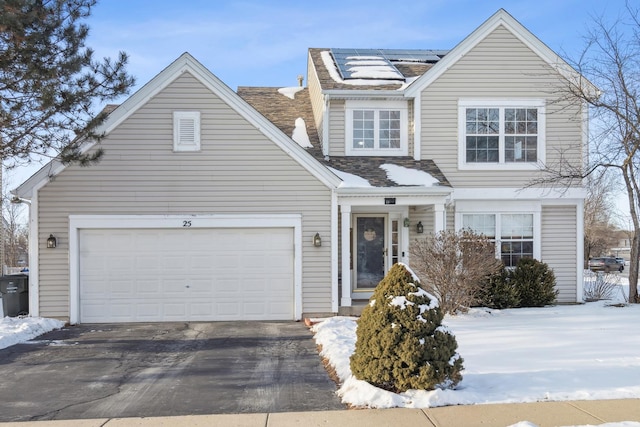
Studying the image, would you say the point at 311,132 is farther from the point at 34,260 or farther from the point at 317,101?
the point at 34,260

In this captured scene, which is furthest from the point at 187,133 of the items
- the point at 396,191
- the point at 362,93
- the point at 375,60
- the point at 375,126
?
the point at 375,60

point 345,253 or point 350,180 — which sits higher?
point 350,180

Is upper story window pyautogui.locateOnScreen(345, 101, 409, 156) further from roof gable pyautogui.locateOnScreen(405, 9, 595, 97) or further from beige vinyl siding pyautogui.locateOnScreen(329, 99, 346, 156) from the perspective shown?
roof gable pyautogui.locateOnScreen(405, 9, 595, 97)

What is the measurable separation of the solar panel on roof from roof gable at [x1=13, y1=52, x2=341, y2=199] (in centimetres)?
397

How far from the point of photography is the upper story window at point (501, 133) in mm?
14203

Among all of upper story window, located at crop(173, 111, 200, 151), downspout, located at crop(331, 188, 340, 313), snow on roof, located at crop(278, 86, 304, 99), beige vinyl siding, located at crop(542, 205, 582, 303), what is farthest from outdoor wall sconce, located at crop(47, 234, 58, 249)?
beige vinyl siding, located at crop(542, 205, 582, 303)

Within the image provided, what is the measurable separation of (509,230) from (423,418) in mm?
9672

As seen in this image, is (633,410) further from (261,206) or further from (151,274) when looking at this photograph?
(151,274)

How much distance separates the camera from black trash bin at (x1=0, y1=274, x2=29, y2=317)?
12.5 m

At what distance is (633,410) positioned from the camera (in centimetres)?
573

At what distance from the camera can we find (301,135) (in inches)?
613

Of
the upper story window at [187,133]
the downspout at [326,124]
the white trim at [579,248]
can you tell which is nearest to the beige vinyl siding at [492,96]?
the white trim at [579,248]

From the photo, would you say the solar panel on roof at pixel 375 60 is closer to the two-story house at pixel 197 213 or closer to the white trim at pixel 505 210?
the two-story house at pixel 197 213

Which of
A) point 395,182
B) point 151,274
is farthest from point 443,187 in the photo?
point 151,274
